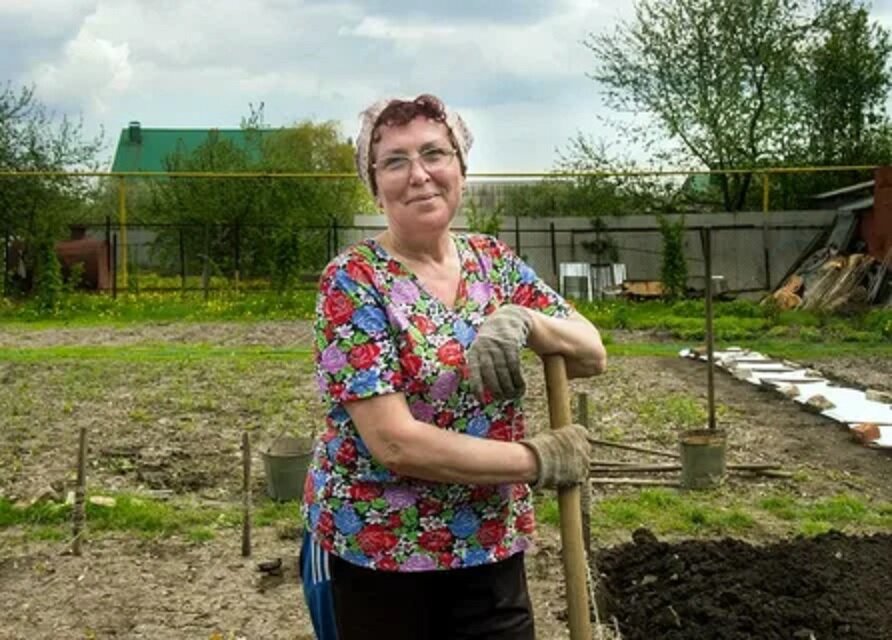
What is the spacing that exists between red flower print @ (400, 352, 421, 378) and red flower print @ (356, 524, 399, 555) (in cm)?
27

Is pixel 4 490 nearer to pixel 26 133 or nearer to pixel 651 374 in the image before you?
pixel 651 374

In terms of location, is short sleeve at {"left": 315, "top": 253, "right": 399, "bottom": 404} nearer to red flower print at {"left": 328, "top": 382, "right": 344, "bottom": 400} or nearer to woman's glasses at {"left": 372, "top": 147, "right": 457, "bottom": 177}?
red flower print at {"left": 328, "top": 382, "right": 344, "bottom": 400}

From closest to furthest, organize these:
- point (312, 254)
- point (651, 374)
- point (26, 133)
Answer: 1. point (651, 374)
2. point (312, 254)
3. point (26, 133)

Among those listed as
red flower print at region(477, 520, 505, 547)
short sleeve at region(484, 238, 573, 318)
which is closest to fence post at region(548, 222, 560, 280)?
short sleeve at region(484, 238, 573, 318)

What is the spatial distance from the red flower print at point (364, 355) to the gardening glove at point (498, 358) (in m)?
0.16

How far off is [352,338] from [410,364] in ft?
0.35

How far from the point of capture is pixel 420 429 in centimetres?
194

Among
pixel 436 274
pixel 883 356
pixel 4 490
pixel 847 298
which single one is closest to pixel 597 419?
pixel 4 490

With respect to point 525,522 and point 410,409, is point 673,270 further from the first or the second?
point 410,409

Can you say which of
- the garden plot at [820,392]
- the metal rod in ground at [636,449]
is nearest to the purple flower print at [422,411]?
the metal rod in ground at [636,449]

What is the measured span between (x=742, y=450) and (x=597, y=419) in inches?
54.7

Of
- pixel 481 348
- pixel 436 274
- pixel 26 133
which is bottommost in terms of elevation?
pixel 481 348

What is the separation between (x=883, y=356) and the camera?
41.6 feet

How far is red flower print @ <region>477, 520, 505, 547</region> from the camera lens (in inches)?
81.3
